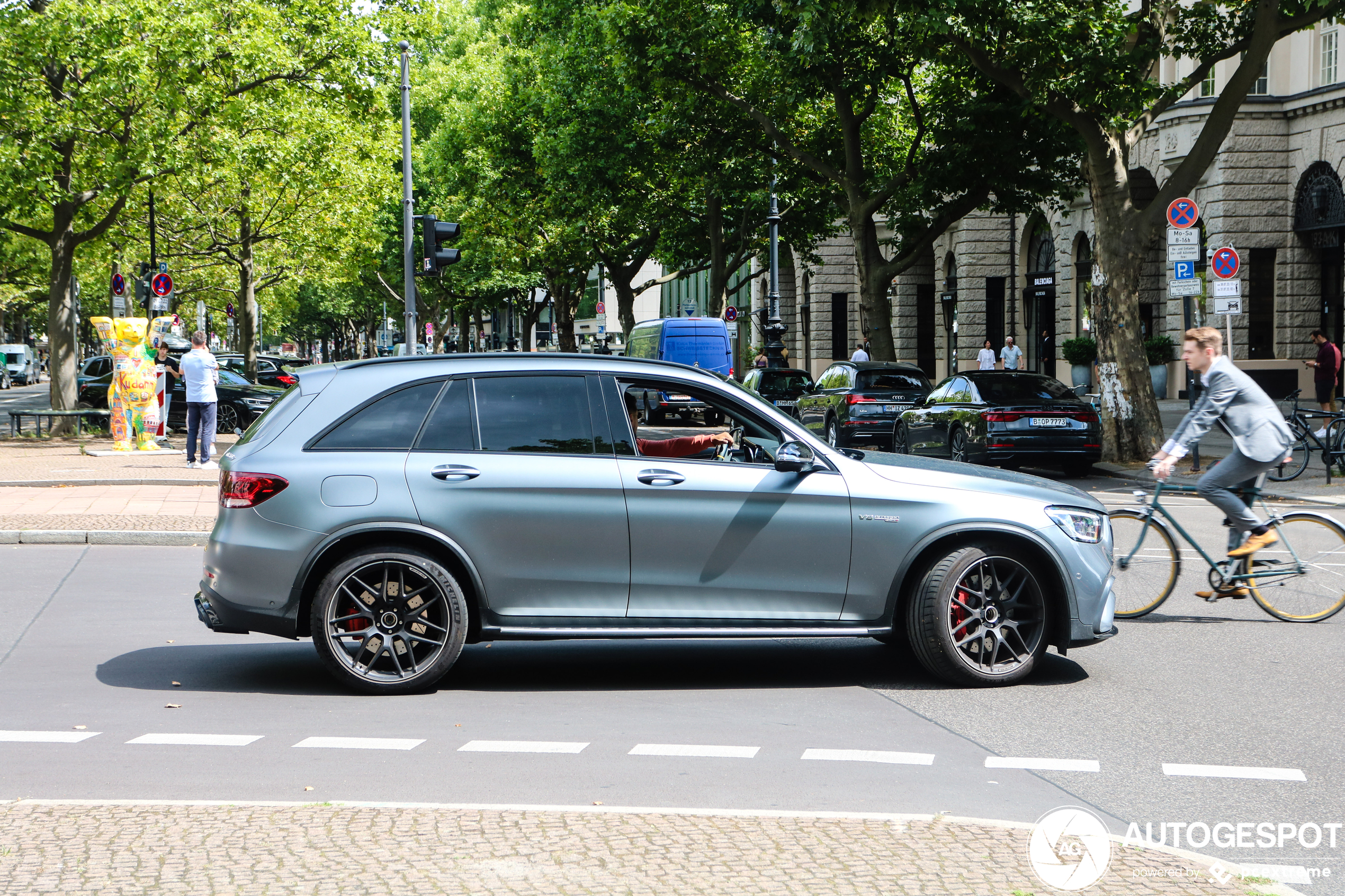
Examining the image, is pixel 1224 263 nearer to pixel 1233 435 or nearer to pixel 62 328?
pixel 1233 435

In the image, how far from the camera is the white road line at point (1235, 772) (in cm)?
519

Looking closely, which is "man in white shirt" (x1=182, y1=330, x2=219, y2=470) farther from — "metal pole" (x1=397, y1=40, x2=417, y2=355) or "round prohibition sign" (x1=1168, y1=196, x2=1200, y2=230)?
"round prohibition sign" (x1=1168, y1=196, x2=1200, y2=230)

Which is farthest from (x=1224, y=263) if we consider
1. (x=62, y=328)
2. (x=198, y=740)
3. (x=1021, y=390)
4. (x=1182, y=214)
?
(x=62, y=328)

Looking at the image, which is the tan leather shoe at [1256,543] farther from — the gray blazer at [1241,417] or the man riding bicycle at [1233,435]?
the gray blazer at [1241,417]

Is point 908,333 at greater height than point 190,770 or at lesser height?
greater

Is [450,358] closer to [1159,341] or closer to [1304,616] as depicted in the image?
[1304,616]

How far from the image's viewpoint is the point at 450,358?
22.7 feet

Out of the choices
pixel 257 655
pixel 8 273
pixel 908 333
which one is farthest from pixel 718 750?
pixel 8 273

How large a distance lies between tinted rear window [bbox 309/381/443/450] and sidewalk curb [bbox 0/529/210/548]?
6.08 meters

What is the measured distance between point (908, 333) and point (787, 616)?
43.2 meters

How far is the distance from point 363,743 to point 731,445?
7.71 feet

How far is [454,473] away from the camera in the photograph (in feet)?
21.6

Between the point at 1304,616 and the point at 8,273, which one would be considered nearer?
the point at 1304,616

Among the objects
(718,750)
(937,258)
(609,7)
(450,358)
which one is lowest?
(718,750)
